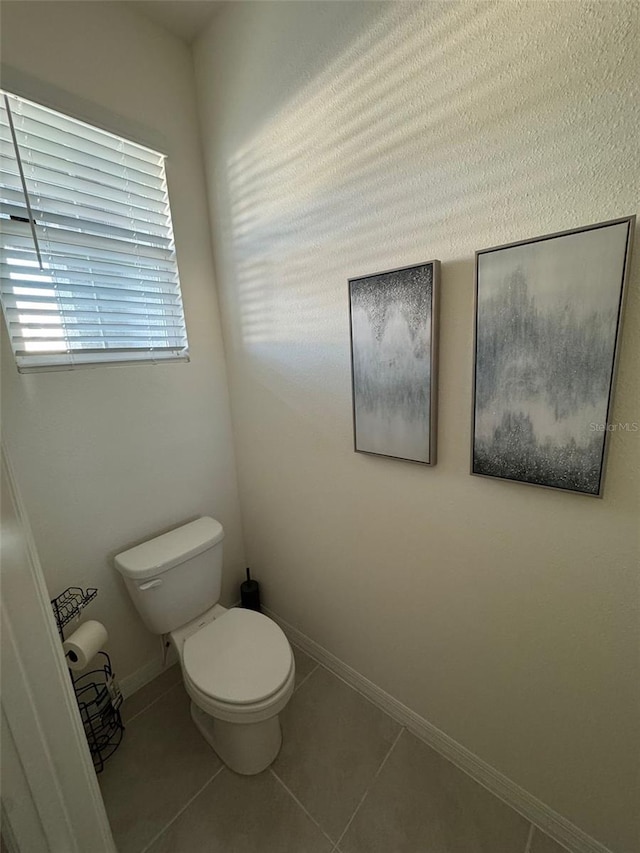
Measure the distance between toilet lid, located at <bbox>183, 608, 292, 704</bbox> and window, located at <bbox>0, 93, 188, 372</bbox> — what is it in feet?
3.75

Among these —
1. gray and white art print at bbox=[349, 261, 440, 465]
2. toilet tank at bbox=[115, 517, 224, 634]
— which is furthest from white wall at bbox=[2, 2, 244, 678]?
gray and white art print at bbox=[349, 261, 440, 465]

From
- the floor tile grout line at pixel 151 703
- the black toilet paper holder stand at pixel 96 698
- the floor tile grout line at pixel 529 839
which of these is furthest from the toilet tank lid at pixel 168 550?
the floor tile grout line at pixel 529 839

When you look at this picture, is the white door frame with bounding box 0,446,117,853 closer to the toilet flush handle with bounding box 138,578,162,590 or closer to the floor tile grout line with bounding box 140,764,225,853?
the floor tile grout line with bounding box 140,764,225,853

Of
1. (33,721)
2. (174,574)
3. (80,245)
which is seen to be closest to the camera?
(33,721)

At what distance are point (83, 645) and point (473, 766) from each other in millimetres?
1401

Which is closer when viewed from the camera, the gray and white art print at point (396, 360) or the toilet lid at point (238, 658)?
the gray and white art print at point (396, 360)

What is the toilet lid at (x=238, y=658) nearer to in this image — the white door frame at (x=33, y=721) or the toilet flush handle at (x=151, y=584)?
the toilet flush handle at (x=151, y=584)

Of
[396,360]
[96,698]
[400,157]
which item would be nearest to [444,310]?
[396,360]

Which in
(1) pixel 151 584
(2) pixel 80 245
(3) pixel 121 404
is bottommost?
(1) pixel 151 584

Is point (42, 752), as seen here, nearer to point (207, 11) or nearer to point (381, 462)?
point (381, 462)

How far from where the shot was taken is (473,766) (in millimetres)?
1146

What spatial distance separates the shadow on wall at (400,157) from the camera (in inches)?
28.8

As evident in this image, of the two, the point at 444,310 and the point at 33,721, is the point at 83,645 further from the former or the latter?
the point at 444,310

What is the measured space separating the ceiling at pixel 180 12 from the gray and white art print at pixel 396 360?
1.22 m
